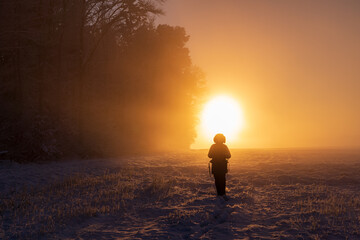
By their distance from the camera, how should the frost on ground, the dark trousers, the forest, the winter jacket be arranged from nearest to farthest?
the frost on ground, the dark trousers, the winter jacket, the forest

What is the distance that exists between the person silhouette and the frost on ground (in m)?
0.49

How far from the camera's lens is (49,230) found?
6285mm

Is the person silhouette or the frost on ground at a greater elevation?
the person silhouette

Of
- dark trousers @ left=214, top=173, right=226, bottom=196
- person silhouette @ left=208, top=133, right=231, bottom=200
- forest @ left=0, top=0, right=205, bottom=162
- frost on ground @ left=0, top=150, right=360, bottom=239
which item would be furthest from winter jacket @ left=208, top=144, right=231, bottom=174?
forest @ left=0, top=0, right=205, bottom=162

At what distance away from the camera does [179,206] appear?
8242 millimetres

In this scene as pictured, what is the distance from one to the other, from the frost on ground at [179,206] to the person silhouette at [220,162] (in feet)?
1.62

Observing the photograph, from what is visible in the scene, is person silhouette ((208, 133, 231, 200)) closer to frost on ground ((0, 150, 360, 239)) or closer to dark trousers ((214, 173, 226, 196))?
dark trousers ((214, 173, 226, 196))

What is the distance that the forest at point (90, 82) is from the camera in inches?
704

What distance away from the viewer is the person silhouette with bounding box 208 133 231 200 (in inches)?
370

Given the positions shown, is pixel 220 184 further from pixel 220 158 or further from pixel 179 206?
pixel 179 206

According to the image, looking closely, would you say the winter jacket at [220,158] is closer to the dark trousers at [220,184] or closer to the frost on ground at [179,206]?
the dark trousers at [220,184]

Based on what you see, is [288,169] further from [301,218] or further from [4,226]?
[4,226]

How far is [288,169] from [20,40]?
19.2 metres

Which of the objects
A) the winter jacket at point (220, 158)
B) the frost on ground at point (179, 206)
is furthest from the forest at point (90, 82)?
the winter jacket at point (220, 158)
